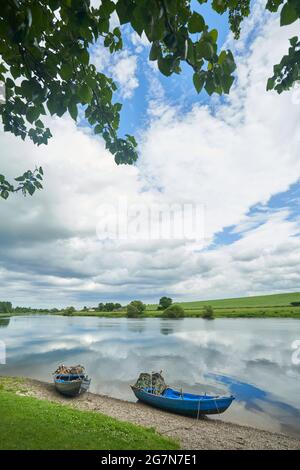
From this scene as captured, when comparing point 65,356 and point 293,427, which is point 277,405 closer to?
point 293,427

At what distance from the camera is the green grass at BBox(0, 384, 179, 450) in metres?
8.86

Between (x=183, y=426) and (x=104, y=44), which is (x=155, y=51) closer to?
(x=104, y=44)

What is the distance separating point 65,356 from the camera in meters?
47.7

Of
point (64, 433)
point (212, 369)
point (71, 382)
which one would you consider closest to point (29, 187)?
point (64, 433)

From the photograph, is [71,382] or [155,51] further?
[71,382]

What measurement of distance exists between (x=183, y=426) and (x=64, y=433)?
1025 centimetres

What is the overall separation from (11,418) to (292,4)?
13.9m

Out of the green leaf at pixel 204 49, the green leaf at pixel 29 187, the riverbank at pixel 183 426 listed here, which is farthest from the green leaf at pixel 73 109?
the riverbank at pixel 183 426

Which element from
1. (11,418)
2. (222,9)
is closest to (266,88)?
(222,9)

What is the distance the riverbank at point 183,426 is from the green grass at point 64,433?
1.62 meters

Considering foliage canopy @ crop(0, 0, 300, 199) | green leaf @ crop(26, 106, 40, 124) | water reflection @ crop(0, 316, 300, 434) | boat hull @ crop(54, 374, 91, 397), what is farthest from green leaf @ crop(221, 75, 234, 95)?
boat hull @ crop(54, 374, 91, 397)

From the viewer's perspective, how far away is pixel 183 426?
17484mm

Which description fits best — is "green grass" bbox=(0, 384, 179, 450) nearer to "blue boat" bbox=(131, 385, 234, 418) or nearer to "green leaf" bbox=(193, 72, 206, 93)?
"blue boat" bbox=(131, 385, 234, 418)

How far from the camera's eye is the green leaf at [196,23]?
82.8 inches
